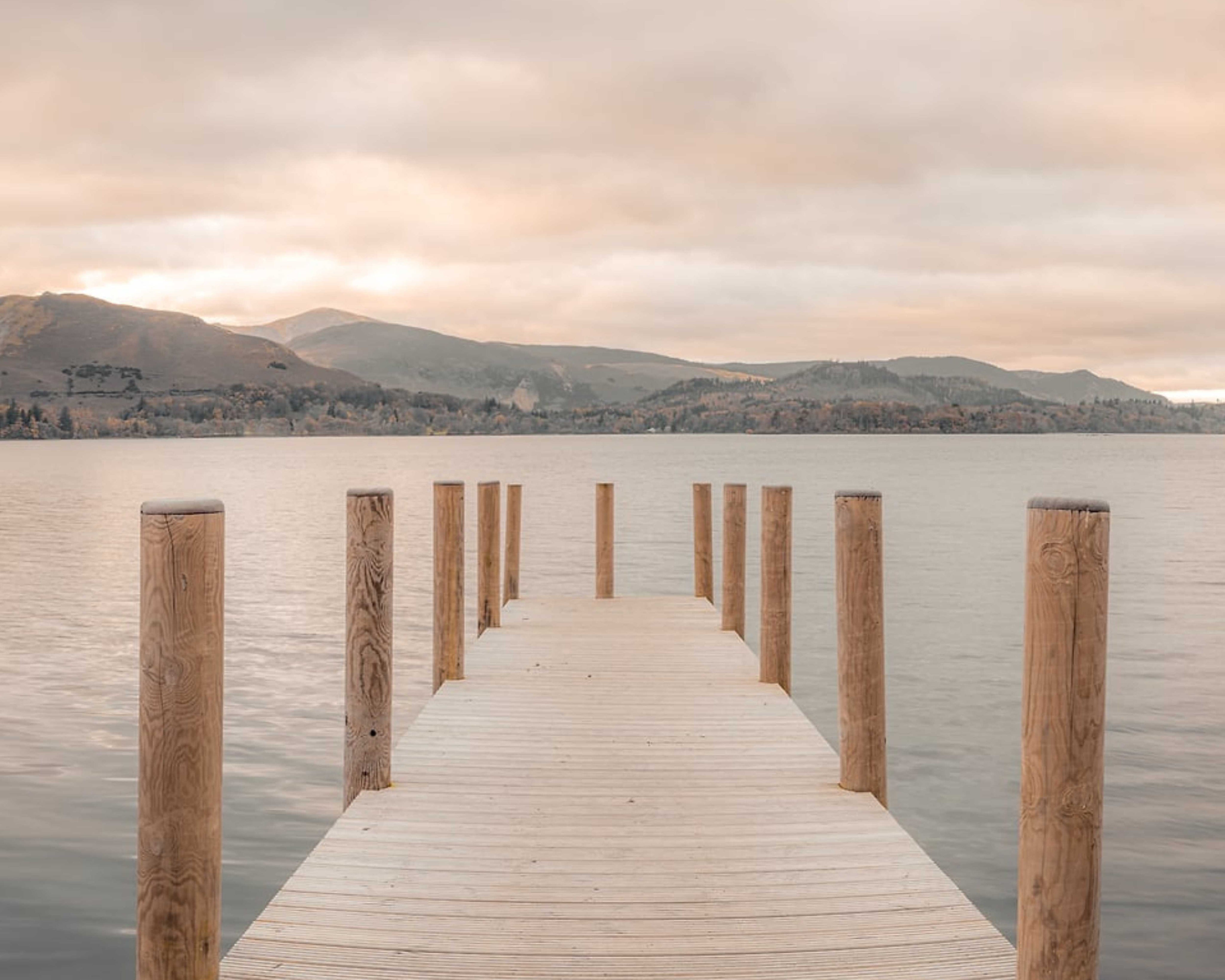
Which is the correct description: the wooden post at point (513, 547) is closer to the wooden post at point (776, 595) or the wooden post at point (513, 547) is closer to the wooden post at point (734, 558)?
the wooden post at point (734, 558)

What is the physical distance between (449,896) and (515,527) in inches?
428

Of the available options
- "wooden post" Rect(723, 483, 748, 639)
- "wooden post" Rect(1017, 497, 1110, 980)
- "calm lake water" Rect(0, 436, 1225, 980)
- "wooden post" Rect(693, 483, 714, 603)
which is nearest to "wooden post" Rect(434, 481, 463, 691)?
"calm lake water" Rect(0, 436, 1225, 980)

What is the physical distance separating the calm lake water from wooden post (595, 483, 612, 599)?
281 centimetres

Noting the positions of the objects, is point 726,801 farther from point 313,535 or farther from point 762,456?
point 762,456

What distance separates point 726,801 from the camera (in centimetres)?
590

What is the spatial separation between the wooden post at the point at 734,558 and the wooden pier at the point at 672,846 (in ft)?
11.9

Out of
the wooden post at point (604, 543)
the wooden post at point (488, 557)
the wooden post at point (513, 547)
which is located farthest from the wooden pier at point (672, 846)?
the wooden post at point (513, 547)

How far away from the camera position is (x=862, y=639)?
5941 millimetres

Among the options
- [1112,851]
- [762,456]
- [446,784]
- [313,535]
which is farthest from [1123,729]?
[762,456]

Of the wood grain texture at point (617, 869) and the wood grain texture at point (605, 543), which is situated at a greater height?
the wood grain texture at point (605, 543)

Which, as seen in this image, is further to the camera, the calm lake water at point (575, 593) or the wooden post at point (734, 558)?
the wooden post at point (734, 558)

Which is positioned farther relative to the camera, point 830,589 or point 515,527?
point 830,589

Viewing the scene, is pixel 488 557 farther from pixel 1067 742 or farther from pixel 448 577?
pixel 1067 742

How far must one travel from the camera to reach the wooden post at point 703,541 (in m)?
14.5
